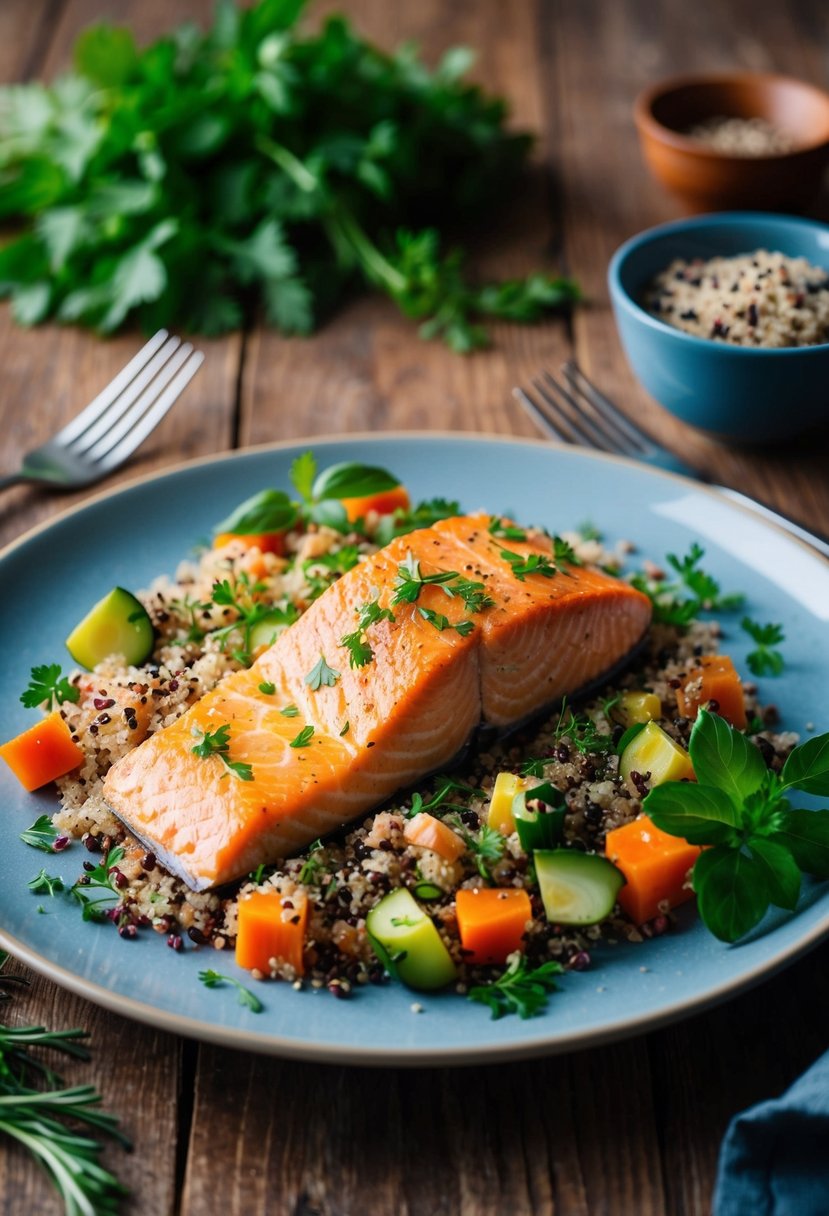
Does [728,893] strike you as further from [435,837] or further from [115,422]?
[115,422]

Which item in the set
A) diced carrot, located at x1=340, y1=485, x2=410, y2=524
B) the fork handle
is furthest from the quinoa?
diced carrot, located at x1=340, y1=485, x2=410, y2=524

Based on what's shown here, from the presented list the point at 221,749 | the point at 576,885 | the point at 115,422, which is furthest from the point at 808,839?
the point at 115,422

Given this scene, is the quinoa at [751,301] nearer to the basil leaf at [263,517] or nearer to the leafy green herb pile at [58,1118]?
the basil leaf at [263,517]

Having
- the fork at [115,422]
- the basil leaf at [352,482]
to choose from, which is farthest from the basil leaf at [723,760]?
the fork at [115,422]

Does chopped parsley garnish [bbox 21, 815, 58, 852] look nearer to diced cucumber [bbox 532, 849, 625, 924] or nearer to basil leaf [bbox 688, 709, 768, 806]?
diced cucumber [bbox 532, 849, 625, 924]

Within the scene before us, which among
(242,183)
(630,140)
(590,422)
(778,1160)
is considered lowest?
(630,140)

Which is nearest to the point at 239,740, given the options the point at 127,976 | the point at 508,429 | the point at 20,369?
the point at 127,976

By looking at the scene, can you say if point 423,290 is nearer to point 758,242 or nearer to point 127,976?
point 758,242
